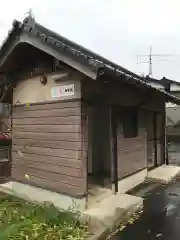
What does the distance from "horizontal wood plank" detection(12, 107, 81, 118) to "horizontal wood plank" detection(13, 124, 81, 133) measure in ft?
0.83

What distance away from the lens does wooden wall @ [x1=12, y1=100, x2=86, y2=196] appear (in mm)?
5285

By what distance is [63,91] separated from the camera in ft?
18.3

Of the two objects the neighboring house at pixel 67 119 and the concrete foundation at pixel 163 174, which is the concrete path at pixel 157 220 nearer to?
the neighboring house at pixel 67 119

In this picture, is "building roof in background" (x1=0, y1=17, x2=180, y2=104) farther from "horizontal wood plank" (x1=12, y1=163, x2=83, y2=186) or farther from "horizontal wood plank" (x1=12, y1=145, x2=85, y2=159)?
"horizontal wood plank" (x1=12, y1=163, x2=83, y2=186)

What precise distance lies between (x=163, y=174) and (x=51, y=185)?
5.08 meters

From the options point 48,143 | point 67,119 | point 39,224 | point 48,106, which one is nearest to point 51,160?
point 48,143

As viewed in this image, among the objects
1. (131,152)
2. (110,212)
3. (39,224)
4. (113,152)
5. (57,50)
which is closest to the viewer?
(39,224)

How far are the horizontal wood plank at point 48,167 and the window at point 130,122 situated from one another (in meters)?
2.52

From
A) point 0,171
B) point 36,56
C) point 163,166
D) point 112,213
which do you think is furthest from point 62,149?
point 163,166

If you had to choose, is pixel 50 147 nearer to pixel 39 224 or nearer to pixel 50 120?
pixel 50 120

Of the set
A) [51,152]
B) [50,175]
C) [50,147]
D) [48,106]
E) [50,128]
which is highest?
[48,106]

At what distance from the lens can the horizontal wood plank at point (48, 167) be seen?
5.26m

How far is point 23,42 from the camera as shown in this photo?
5.54 meters

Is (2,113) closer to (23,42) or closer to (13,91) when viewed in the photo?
(13,91)
